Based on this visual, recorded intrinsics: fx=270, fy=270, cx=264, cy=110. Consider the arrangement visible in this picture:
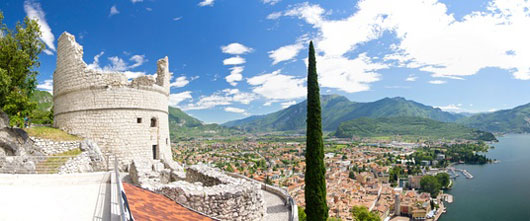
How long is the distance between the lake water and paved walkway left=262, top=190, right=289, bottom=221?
49.9 m

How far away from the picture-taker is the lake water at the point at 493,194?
48.2 metres

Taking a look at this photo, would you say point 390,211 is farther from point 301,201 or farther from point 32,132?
point 32,132

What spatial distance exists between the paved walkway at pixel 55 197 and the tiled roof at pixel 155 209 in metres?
0.43

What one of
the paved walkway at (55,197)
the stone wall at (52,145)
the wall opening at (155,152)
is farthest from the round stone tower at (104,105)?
the paved walkway at (55,197)

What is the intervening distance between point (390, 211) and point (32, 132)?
5756 centimetres

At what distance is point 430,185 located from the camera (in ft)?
212

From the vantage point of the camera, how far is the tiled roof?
13.8 feet

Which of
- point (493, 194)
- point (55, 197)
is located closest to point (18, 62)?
point (55, 197)

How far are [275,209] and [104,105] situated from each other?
888 cm

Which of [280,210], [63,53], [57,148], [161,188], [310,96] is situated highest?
[63,53]

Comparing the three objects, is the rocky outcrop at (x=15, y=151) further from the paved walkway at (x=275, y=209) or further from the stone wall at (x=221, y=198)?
the paved walkway at (x=275, y=209)

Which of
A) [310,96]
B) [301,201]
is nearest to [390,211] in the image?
[301,201]

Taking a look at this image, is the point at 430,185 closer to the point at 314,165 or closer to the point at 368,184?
the point at 368,184

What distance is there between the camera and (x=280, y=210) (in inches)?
394
